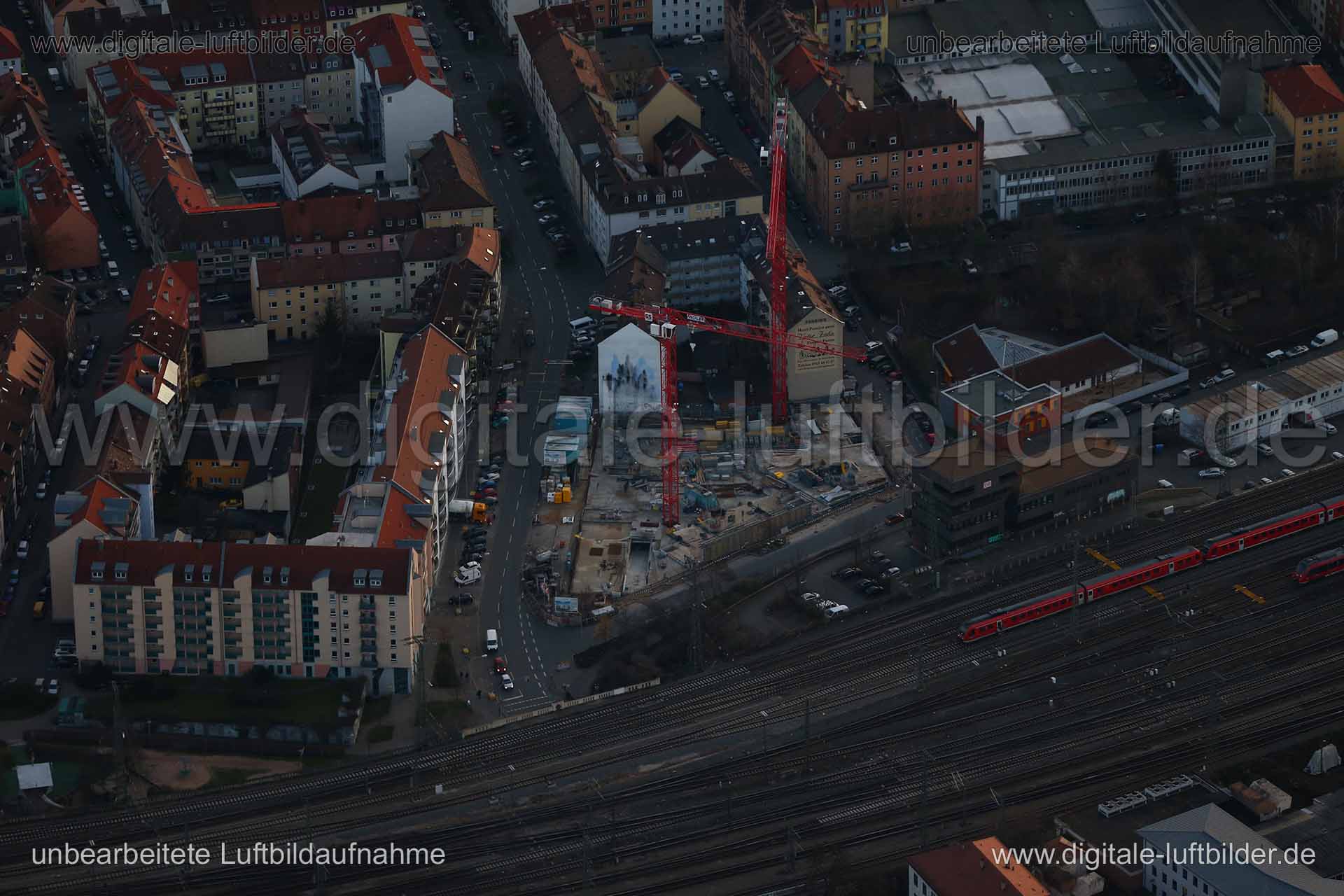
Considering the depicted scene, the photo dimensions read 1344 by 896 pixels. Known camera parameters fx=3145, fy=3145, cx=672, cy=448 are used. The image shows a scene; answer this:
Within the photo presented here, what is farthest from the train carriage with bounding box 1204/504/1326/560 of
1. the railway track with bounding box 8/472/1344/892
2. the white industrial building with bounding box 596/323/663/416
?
the white industrial building with bounding box 596/323/663/416

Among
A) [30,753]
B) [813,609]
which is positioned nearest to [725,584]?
[813,609]

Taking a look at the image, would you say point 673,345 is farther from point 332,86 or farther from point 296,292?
point 332,86

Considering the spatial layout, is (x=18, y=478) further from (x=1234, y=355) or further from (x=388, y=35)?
(x=1234, y=355)

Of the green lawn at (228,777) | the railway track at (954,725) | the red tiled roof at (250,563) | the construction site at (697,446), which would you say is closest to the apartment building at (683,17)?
the construction site at (697,446)

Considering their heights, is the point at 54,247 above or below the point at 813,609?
above

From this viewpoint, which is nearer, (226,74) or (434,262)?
(434,262)

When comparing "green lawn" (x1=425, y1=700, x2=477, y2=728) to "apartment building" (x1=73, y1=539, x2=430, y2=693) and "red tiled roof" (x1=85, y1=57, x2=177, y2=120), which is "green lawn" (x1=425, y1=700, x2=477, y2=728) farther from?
"red tiled roof" (x1=85, y1=57, x2=177, y2=120)

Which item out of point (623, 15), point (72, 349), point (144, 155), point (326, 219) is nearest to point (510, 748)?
point (72, 349)
